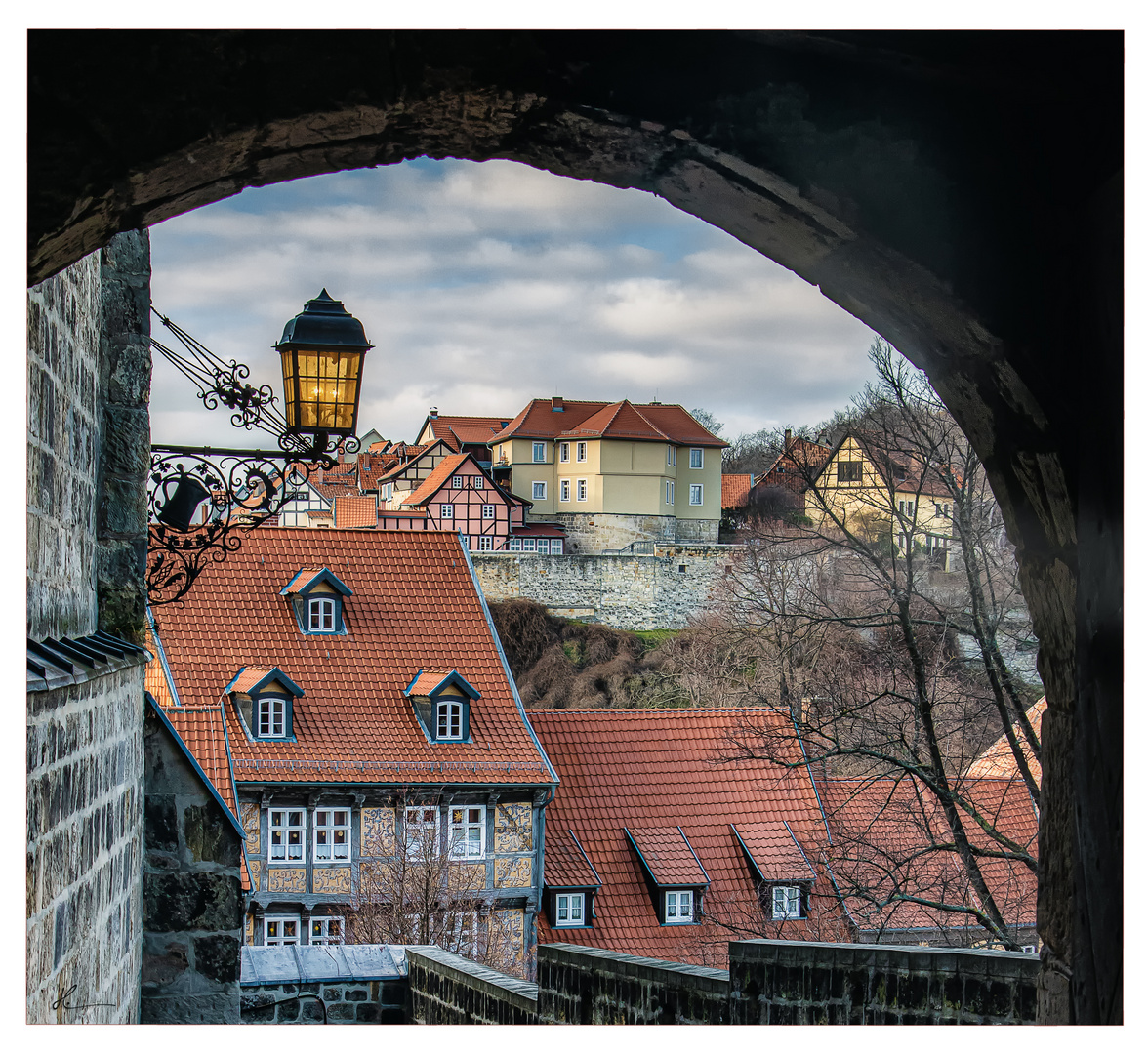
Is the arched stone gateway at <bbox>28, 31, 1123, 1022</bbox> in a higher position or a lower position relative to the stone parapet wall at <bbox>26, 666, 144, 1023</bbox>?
higher

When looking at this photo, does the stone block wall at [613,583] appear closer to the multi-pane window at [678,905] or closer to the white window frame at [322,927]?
the multi-pane window at [678,905]

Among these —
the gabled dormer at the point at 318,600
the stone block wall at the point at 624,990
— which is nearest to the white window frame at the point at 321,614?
the gabled dormer at the point at 318,600

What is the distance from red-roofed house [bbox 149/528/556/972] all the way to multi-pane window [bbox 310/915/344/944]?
0.03 ft

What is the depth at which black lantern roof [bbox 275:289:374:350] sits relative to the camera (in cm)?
309

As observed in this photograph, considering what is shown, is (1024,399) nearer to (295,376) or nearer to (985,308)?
(985,308)

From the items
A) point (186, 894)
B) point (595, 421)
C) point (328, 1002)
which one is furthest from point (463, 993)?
point (595, 421)

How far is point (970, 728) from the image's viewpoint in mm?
6887

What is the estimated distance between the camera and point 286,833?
956 centimetres

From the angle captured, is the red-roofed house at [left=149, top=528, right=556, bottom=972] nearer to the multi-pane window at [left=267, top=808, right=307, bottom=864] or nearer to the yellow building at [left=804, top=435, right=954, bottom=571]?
the multi-pane window at [left=267, top=808, right=307, bottom=864]

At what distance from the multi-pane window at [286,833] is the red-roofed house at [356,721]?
0.04ft

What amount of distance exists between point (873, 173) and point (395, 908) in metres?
8.07

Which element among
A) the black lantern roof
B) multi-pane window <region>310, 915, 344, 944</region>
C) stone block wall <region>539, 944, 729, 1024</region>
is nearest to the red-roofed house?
multi-pane window <region>310, 915, 344, 944</region>

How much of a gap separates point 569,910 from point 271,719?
2903 millimetres
